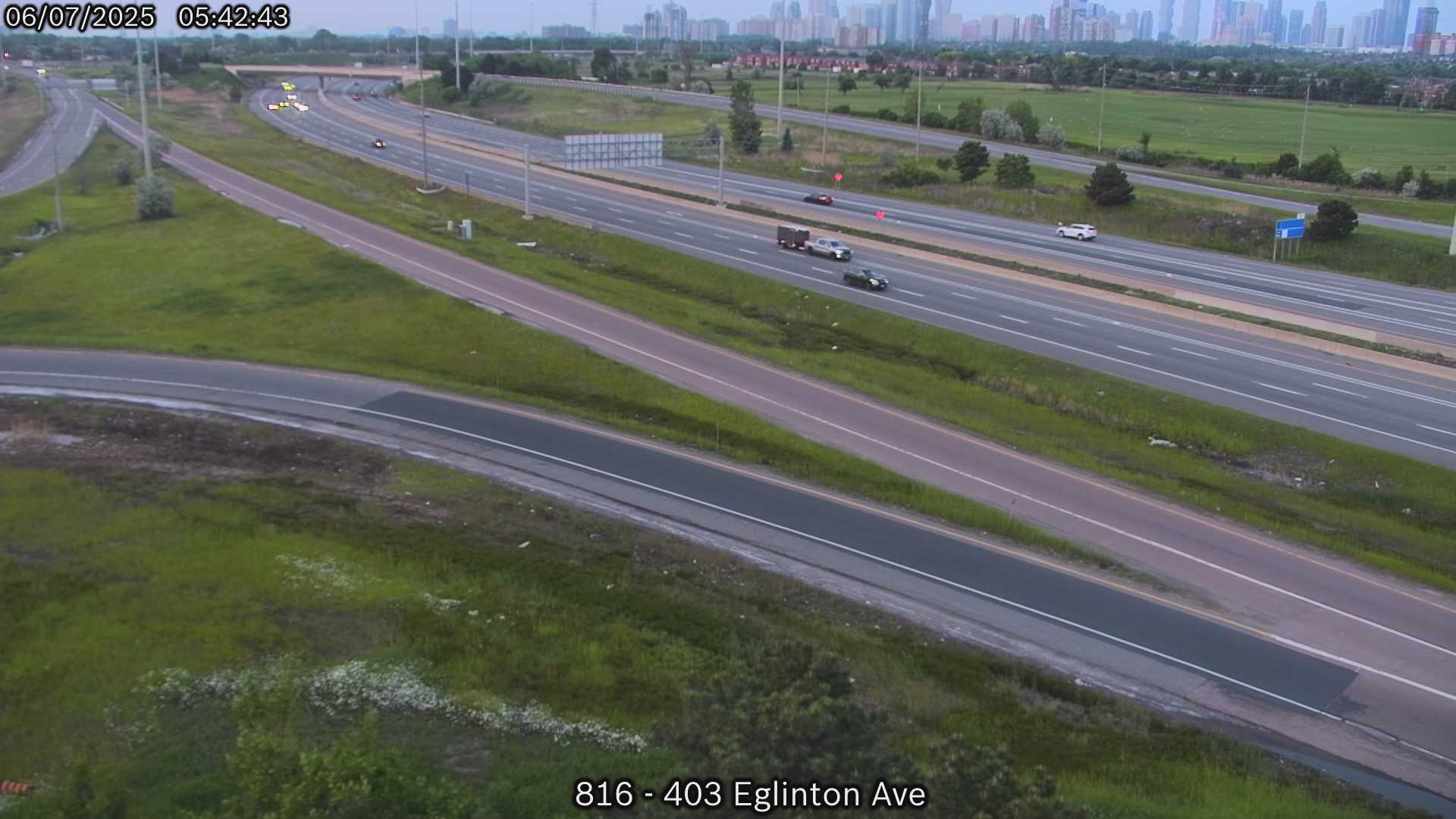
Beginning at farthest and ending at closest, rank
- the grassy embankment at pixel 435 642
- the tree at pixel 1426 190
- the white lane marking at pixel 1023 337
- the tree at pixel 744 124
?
1. the tree at pixel 744 124
2. the tree at pixel 1426 190
3. the white lane marking at pixel 1023 337
4. the grassy embankment at pixel 435 642

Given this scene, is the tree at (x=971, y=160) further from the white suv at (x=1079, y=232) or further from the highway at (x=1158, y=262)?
the white suv at (x=1079, y=232)

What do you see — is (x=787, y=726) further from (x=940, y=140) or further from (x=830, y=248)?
(x=940, y=140)

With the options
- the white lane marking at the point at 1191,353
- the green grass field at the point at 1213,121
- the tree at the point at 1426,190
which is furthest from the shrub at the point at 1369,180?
the white lane marking at the point at 1191,353

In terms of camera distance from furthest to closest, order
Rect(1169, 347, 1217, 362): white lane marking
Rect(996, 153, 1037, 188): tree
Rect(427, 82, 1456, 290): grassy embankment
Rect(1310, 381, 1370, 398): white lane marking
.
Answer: Rect(996, 153, 1037, 188): tree < Rect(427, 82, 1456, 290): grassy embankment < Rect(1169, 347, 1217, 362): white lane marking < Rect(1310, 381, 1370, 398): white lane marking

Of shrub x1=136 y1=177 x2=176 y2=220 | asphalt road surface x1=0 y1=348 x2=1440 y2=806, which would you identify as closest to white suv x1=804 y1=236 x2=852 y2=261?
asphalt road surface x1=0 y1=348 x2=1440 y2=806

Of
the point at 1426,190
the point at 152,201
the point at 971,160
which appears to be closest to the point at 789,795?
the point at 152,201

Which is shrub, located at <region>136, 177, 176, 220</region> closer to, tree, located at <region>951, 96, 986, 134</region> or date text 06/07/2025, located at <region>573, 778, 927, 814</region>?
date text 06/07/2025, located at <region>573, 778, 927, 814</region>

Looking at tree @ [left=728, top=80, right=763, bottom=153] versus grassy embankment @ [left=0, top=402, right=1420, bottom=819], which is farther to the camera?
tree @ [left=728, top=80, right=763, bottom=153]
